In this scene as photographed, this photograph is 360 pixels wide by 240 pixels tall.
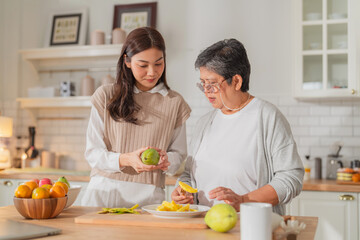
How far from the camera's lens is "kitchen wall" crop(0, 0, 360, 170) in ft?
13.9

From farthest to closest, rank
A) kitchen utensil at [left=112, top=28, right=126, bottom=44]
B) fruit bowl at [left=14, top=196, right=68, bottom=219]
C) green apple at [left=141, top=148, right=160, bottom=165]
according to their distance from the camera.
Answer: kitchen utensil at [left=112, top=28, right=126, bottom=44] < green apple at [left=141, top=148, right=160, bottom=165] < fruit bowl at [left=14, top=196, right=68, bottom=219]

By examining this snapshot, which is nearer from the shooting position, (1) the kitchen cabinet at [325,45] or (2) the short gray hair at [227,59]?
(2) the short gray hair at [227,59]

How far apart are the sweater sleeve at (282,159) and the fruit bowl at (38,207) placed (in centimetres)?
88

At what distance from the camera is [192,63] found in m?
4.52

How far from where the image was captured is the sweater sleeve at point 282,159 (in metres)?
1.85

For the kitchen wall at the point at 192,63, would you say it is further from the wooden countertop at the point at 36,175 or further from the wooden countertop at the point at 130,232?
the wooden countertop at the point at 130,232

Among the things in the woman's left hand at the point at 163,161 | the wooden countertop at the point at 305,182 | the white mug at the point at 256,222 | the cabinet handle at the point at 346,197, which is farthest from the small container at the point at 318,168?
the white mug at the point at 256,222

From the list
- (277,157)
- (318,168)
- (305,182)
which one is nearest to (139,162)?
(277,157)

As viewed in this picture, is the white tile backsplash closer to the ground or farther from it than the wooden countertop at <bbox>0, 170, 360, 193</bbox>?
farther from it

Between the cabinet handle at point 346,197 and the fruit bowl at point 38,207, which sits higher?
the fruit bowl at point 38,207

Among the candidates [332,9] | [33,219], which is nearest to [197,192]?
[33,219]

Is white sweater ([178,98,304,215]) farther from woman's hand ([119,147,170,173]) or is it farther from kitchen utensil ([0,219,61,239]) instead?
kitchen utensil ([0,219,61,239])

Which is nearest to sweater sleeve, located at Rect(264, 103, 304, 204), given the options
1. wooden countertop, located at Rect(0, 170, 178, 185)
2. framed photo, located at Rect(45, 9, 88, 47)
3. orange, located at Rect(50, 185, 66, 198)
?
orange, located at Rect(50, 185, 66, 198)

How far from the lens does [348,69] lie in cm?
386
